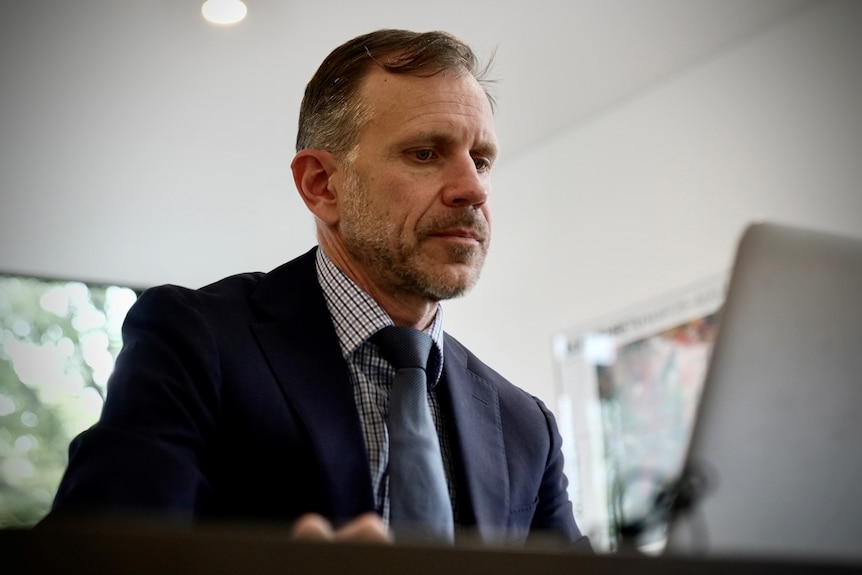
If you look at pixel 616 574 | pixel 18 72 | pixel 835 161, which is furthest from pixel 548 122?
pixel 616 574

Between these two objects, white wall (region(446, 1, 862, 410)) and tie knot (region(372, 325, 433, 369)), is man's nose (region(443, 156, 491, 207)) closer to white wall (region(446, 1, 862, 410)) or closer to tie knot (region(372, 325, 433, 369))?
tie knot (region(372, 325, 433, 369))

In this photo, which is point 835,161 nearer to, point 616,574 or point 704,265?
point 704,265

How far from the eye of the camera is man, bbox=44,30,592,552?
1.35m

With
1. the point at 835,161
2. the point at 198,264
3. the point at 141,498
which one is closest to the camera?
the point at 141,498

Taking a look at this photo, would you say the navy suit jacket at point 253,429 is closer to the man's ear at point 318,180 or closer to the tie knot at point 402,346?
the tie knot at point 402,346

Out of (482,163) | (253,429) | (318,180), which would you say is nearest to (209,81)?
(318,180)

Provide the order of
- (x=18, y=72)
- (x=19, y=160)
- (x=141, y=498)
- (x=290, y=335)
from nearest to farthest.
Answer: (x=141, y=498), (x=290, y=335), (x=18, y=72), (x=19, y=160)

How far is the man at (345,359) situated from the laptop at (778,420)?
1.50ft

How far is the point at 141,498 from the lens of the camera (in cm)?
123

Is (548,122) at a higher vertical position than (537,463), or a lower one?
higher

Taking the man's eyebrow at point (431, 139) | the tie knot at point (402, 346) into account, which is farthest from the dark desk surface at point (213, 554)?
the man's eyebrow at point (431, 139)

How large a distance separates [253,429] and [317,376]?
14cm

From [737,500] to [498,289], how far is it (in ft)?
13.1

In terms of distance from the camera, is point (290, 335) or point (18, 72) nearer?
point (290, 335)
